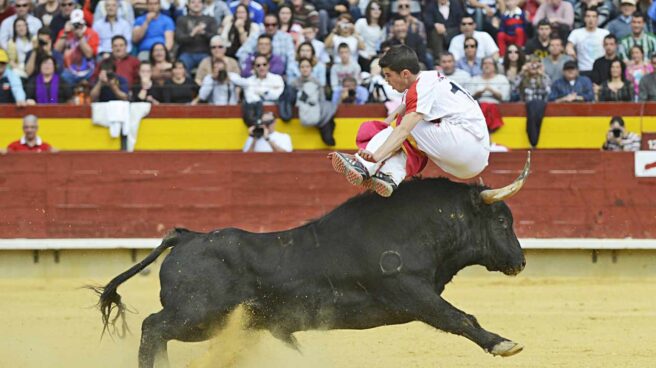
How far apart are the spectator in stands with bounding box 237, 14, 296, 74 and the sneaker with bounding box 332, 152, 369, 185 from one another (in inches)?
243

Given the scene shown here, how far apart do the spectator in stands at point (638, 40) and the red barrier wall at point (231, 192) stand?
3.93ft

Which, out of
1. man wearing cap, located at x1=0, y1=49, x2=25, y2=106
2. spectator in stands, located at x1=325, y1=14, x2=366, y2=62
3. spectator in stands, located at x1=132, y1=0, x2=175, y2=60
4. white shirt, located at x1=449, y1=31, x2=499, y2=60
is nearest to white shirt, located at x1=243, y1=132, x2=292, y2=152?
spectator in stands, located at x1=325, y1=14, x2=366, y2=62

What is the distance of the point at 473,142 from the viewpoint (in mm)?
6180

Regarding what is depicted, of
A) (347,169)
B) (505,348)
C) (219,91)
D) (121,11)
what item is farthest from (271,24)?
(505,348)

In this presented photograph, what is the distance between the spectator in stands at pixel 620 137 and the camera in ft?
38.3

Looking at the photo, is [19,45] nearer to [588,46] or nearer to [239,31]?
[239,31]

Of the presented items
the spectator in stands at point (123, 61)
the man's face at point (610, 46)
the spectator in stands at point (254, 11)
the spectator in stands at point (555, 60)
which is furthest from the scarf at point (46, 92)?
the man's face at point (610, 46)

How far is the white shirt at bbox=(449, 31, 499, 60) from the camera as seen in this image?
12.2 metres

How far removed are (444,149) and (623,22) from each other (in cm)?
695

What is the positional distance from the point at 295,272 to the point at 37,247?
19.3 ft

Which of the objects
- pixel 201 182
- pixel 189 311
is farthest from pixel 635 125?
pixel 189 311

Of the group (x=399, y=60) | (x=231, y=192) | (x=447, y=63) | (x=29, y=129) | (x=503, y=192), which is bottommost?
(x=231, y=192)

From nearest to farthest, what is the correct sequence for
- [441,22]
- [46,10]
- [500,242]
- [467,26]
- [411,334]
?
[500,242] → [411,334] → [467,26] → [441,22] → [46,10]

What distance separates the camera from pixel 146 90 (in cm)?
1204
